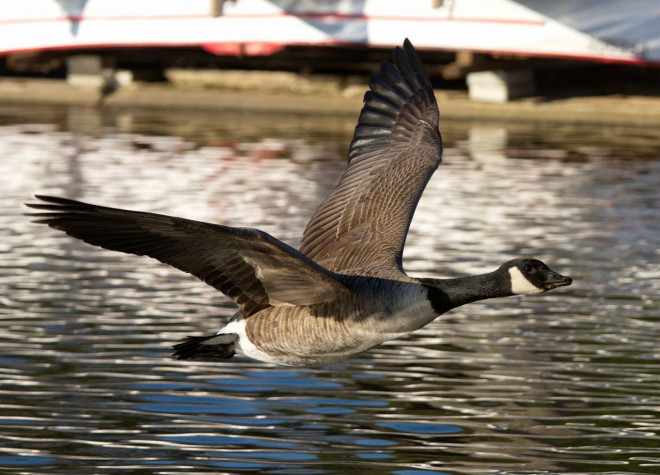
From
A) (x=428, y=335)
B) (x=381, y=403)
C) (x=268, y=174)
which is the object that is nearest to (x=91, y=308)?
(x=428, y=335)

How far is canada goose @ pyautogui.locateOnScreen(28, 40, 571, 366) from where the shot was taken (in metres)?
6.68

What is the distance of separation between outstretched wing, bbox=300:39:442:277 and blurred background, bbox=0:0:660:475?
122 centimetres

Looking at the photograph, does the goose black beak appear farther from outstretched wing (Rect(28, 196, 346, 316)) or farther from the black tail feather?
the black tail feather

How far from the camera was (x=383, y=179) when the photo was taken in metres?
9.15

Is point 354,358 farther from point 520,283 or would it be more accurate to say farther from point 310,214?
point 310,214

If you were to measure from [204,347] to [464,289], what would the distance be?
148cm

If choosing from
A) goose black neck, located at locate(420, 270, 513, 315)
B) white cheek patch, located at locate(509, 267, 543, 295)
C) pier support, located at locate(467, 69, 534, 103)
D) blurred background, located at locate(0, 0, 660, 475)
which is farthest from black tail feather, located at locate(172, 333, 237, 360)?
pier support, located at locate(467, 69, 534, 103)

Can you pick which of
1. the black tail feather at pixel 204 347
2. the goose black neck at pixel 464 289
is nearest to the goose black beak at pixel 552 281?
the goose black neck at pixel 464 289

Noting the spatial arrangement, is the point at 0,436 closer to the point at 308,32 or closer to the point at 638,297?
the point at 638,297

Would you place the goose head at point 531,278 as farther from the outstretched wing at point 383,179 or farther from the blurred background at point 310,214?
the blurred background at point 310,214

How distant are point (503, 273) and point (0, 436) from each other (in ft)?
11.0

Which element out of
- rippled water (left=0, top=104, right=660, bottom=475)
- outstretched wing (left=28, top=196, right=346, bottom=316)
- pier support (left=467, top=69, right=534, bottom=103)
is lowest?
rippled water (left=0, top=104, right=660, bottom=475)

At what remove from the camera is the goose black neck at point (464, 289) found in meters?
7.53

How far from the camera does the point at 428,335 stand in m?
11.9
